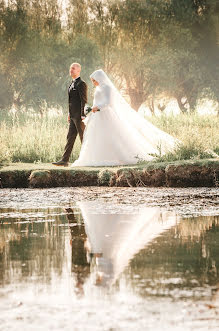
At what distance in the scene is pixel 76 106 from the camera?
692 inches

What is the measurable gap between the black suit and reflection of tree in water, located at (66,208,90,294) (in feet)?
26.4

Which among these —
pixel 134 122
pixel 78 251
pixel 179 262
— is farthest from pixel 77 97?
pixel 179 262

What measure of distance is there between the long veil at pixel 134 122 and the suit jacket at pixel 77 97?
1.00 m

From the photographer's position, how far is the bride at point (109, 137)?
58.8 feet

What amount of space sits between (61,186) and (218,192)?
3.68m

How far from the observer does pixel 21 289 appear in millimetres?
4992

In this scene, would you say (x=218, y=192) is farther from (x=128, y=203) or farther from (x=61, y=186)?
(x=61, y=186)

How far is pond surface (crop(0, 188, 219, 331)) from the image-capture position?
166 inches

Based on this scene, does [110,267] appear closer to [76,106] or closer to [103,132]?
[76,106]

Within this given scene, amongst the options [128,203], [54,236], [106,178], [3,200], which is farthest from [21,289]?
[106,178]

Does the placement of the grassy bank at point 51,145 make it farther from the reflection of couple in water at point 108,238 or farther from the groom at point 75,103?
the reflection of couple in water at point 108,238

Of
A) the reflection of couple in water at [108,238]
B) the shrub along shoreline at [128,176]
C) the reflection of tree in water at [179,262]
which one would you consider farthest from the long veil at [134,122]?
the reflection of tree in water at [179,262]

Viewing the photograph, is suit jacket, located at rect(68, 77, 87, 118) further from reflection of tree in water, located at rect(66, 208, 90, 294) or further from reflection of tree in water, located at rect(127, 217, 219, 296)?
reflection of tree in water, located at rect(127, 217, 219, 296)

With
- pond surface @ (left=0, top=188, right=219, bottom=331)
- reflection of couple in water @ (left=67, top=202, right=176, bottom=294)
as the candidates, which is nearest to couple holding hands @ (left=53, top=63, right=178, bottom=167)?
pond surface @ (left=0, top=188, right=219, bottom=331)
